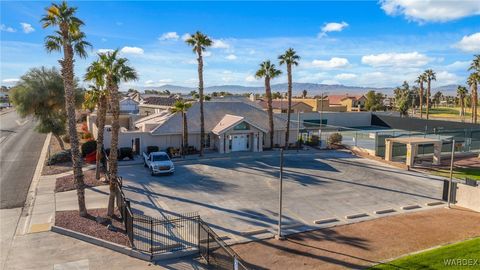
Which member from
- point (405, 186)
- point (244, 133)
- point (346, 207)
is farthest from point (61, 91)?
point (405, 186)

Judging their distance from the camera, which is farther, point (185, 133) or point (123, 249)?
point (185, 133)

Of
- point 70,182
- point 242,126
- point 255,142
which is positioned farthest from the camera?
point 255,142

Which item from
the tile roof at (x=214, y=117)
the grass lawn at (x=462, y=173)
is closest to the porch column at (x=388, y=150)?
the grass lawn at (x=462, y=173)

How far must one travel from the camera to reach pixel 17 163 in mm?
33188

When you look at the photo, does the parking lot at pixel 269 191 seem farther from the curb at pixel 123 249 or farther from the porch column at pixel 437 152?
the porch column at pixel 437 152

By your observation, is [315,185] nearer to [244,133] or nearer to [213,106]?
[244,133]

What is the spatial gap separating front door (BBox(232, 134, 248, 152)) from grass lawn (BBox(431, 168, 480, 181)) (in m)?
18.7

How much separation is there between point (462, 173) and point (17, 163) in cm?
4111

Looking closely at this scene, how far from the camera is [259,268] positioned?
14492 millimetres

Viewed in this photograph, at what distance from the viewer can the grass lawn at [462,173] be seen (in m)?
31.5

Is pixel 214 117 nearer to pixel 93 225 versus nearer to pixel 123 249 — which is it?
pixel 93 225

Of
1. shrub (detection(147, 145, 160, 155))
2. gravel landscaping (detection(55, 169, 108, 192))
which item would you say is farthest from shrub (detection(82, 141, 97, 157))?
gravel landscaping (detection(55, 169, 108, 192))

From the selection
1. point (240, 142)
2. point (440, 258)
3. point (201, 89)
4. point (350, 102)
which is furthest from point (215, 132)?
point (350, 102)

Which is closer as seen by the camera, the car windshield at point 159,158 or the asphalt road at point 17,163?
the asphalt road at point 17,163
